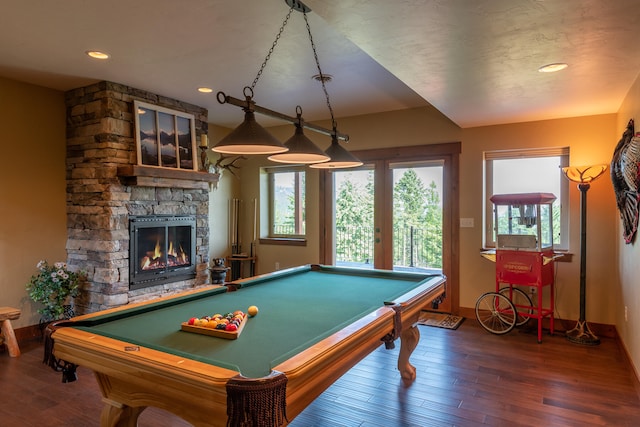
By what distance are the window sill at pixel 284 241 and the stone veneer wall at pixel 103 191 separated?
2.04 meters

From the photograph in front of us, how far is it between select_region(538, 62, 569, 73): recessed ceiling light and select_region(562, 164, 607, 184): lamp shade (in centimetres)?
154

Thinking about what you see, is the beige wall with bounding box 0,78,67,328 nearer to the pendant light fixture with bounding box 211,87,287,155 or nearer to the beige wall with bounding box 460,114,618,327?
the pendant light fixture with bounding box 211,87,287,155

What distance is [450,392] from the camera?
2848 mm

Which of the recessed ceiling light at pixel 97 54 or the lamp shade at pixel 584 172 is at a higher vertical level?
the recessed ceiling light at pixel 97 54

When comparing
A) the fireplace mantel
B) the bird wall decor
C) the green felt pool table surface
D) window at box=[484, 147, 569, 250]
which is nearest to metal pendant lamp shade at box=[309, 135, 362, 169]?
the green felt pool table surface

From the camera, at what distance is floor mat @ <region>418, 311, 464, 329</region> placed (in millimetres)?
4492

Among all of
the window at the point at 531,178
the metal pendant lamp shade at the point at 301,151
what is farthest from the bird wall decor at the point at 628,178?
the metal pendant lamp shade at the point at 301,151

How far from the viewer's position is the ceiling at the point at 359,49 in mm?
2002

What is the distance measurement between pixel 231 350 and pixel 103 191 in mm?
3234

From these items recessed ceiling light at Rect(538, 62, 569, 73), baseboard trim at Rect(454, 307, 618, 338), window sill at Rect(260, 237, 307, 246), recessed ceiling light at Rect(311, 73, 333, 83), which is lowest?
baseboard trim at Rect(454, 307, 618, 338)

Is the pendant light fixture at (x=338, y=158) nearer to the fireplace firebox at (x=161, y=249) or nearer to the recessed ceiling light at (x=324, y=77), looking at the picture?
the recessed ceiling light at (x=324, y=77)

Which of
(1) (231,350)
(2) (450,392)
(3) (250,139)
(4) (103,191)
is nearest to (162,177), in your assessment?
(4) (103,191)

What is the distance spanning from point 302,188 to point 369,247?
1.42m

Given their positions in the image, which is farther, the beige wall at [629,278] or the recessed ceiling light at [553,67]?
the beige wall at [629,278]
